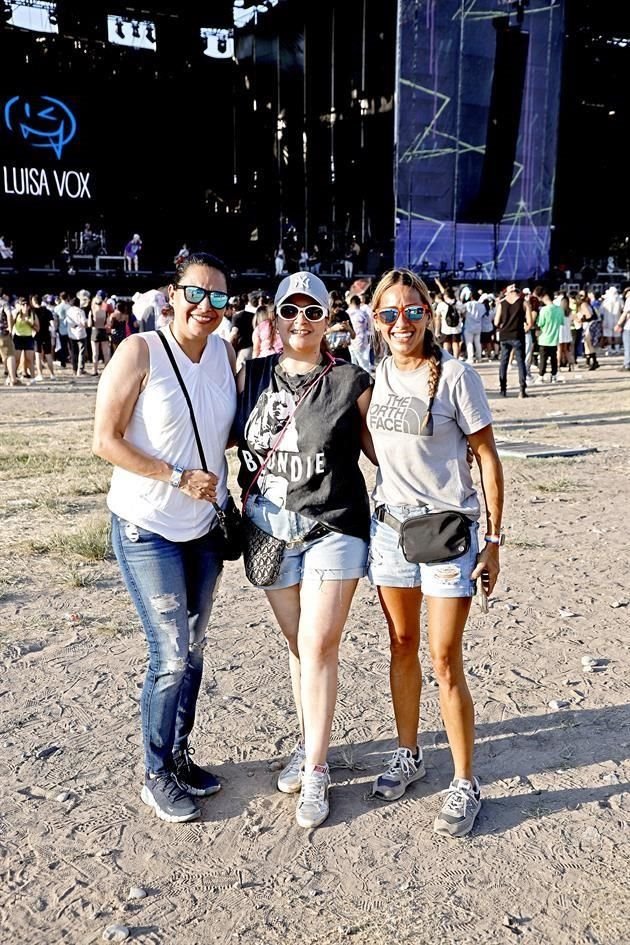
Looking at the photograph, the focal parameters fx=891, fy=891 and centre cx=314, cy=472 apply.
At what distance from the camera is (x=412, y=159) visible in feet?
93.6

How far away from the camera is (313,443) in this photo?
285 cm

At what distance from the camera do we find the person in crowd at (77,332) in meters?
18.2

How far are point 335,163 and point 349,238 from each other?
274 centimetres

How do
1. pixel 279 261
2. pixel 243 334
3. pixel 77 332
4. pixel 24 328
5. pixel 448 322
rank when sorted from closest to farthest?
pixel 243 334 < pixel 24 328 < pixel 448 322 < pixel 77 332 < pixel 279 261

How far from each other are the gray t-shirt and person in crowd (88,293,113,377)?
1577 centimetres

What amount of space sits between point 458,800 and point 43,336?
53.4 feet

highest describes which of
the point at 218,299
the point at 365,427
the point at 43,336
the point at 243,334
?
the point at 218,299

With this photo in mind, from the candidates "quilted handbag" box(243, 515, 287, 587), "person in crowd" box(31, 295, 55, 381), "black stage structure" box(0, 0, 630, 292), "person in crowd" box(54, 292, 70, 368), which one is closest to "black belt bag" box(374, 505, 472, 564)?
"quilted handbag" box(243, 515, 287, 587)

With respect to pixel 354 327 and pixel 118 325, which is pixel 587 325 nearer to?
pixel 354 327

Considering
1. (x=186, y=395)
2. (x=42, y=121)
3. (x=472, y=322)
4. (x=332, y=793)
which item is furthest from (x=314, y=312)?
(x=42, y=121)

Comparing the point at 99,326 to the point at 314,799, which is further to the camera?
the point at 99,326

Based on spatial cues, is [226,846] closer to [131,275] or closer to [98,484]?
[98,484]

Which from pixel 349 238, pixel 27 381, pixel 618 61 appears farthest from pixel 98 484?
pixel 618 61

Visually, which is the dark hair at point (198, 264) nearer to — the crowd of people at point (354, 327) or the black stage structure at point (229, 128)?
the crowd of people at point (354, 327)
